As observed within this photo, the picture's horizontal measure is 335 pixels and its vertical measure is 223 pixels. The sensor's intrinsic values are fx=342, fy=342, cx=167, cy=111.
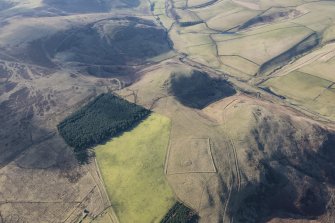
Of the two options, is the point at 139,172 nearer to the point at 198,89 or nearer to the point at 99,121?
the point at 99,121

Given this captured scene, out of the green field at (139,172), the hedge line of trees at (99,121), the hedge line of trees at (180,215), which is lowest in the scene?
the hedge line of trees at (180,215)

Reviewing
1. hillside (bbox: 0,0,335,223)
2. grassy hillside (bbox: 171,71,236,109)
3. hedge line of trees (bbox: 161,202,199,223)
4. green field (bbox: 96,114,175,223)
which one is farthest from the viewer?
grassy hillside (bbox: 171,71,236,109)

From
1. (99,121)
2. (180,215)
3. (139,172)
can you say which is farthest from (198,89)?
(180,215)

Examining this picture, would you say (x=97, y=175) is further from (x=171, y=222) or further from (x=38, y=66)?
(x=38, y=66)

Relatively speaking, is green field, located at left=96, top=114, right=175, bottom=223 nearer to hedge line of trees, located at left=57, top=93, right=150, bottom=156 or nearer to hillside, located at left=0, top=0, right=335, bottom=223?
hillside, located at left=0, top=0, right=335, bottom=223

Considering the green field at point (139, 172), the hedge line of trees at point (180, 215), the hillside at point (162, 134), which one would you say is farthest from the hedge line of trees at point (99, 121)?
the hedge line of trees at point (180, 215)

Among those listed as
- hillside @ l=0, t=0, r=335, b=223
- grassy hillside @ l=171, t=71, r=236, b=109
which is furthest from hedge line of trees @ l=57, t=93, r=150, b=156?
grassy hillside @ l=171, t=71, r=236, b=109

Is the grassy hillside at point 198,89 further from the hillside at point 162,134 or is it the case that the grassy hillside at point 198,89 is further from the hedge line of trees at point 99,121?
the hedge line of trees at point 99,121
